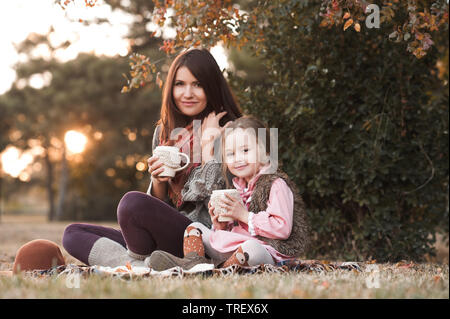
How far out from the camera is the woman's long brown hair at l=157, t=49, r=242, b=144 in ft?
10.0

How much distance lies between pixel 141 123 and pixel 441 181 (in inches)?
458

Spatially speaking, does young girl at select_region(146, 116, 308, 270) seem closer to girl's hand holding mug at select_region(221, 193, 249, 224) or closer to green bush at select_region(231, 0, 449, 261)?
girl's hand holding mug at select_region(221, 193, 249, 224)

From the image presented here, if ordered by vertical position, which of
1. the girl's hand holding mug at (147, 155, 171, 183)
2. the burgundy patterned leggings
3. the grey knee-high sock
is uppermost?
the girl's hand holding mug at (147, 155, 171, 183)

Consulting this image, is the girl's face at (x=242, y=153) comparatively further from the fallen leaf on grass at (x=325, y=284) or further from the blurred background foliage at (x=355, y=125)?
the blurred background foliage at (x=355, y=125)

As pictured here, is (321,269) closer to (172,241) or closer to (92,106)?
(172,241)

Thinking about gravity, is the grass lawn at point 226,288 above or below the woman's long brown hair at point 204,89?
below

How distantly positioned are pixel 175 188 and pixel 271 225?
735 millimetres

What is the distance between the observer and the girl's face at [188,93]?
10.1 feet

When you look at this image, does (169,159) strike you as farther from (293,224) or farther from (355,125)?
(355,125)

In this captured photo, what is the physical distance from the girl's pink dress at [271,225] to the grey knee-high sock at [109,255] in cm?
49

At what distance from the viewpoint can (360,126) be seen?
384cm

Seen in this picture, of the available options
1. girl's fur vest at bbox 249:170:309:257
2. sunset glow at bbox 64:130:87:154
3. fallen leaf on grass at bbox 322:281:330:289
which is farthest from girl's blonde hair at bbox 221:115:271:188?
sunset glow at bbox 64:130:87:154

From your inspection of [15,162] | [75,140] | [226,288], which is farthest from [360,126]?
[15,162]

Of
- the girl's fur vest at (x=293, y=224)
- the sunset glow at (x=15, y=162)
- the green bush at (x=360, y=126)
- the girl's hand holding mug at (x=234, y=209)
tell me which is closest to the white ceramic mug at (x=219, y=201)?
the girl's hand holding mug at (x=234, y=209)
